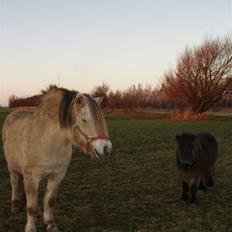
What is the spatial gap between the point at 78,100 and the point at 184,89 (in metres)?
39.6

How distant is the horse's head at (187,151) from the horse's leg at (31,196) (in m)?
2.64

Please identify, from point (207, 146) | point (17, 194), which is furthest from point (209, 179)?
point (17, 194)

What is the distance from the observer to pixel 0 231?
4.26 meters

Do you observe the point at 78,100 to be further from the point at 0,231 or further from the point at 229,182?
the point at 229,182

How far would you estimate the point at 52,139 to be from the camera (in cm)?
381

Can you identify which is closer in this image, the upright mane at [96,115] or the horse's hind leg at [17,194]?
the upright mane at [96,115]

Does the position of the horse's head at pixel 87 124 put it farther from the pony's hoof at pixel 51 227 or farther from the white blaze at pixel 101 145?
the pony's hoof at pixel 51 227

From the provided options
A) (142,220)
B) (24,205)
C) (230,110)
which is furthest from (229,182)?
(230,110)

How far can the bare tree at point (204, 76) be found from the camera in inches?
1609

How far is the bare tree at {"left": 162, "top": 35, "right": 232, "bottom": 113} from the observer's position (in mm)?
40875

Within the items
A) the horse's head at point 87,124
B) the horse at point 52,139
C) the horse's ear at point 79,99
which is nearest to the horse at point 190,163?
the horse at point 52,139

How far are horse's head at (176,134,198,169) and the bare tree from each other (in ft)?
120

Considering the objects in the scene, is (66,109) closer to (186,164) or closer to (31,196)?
(31,196)

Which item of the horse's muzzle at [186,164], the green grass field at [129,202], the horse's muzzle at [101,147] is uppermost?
the horse's muzzle at [101,147]
